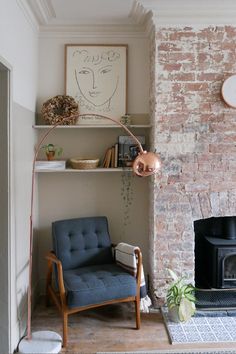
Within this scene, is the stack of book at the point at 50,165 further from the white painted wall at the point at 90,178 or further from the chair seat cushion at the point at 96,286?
the chair seat cushion at the point at 96,286

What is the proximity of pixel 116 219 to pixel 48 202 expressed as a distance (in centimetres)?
73

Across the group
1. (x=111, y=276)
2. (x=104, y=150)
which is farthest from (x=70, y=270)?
(x=104, y=150)

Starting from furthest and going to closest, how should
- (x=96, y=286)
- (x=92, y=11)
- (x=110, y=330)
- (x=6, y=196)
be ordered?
1. (x=92, y=11)
2. (x=110, y=330)
3. (x=96, y=286)
4. (x=6, y=196)

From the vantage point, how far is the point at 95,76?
3527 mm

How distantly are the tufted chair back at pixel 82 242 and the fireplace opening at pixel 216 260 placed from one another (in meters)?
0.93

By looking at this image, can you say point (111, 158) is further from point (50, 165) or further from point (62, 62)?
point (62, 62)

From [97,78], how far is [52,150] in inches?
34.0

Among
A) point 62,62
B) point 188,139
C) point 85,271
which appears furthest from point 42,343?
point 62,62

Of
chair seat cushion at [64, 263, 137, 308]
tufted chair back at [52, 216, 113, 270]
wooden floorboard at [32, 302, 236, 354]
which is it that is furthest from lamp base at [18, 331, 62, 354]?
tufted chair back at [52, 216, 113, 270]

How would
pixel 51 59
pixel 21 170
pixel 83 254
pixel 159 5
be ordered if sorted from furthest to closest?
pixel 51 59, pixel 83 254, pixel 159 5, pixel 21 170

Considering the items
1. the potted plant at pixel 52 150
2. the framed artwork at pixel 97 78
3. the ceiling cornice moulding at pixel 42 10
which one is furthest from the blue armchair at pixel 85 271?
the ceiling cornice moulding at pixel 42 10

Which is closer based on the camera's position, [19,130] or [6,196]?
[6,196]

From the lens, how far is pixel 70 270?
315 cm

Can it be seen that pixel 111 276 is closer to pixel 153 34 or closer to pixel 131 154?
pixel 131 154
